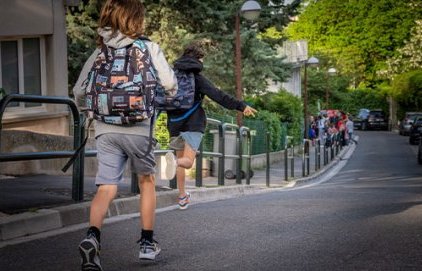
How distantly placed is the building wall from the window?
0.04 m

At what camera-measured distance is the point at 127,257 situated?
5.34m

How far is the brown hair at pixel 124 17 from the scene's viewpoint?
4.78 m

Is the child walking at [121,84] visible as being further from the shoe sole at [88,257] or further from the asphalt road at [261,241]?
the asphalt road at [261,241]

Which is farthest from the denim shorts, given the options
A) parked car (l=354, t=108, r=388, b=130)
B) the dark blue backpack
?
parked car (l=354, t=108, r=388, b=130)

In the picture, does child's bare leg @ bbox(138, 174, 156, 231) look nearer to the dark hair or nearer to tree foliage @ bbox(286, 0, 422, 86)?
the dark hair

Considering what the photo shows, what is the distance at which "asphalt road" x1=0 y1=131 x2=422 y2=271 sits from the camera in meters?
5.07

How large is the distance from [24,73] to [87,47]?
652 centimetres

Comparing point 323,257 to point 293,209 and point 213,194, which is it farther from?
point 213,194

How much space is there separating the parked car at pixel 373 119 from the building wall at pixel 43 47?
5573cm

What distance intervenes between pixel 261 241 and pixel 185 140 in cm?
228

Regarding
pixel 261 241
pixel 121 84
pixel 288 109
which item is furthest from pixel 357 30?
pixel 121 84

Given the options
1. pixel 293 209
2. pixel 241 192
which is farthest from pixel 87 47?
pixel 293 209

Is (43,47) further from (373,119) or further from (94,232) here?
(373,119)

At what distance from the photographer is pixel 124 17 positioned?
4.77 metres
